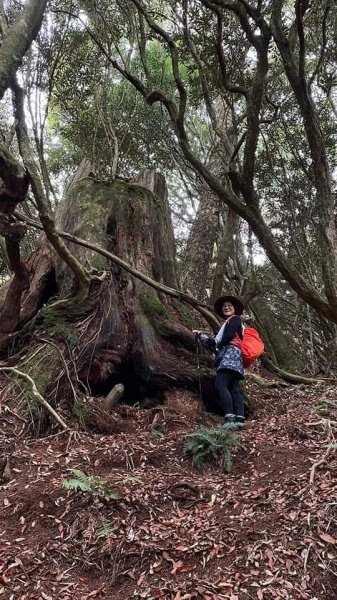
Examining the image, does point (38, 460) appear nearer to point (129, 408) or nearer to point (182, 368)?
point (129, 408)

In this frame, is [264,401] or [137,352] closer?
[137,352]

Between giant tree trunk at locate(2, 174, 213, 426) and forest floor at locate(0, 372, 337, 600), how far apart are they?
98 cm

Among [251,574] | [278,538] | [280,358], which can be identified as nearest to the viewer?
[251,574]

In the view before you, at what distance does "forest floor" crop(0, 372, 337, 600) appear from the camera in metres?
2.84

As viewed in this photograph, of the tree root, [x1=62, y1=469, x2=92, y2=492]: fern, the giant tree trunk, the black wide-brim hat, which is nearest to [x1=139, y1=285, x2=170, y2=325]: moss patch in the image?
the giant tree trunk

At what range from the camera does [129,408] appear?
5.72 metres

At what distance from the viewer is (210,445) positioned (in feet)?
14.5

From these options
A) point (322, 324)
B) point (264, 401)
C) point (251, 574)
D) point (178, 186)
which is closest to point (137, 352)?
point (264, 401)

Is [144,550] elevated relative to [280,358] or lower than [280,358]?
lower

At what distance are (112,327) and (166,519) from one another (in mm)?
2975

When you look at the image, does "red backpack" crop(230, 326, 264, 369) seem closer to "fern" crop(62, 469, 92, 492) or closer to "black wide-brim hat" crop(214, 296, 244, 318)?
"black wide-brim hat" crop(214, 296, 244, 318)

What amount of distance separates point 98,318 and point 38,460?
7.68ft

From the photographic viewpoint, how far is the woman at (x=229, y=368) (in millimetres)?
5637

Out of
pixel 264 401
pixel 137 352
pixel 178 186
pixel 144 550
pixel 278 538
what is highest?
pixel 178 186
